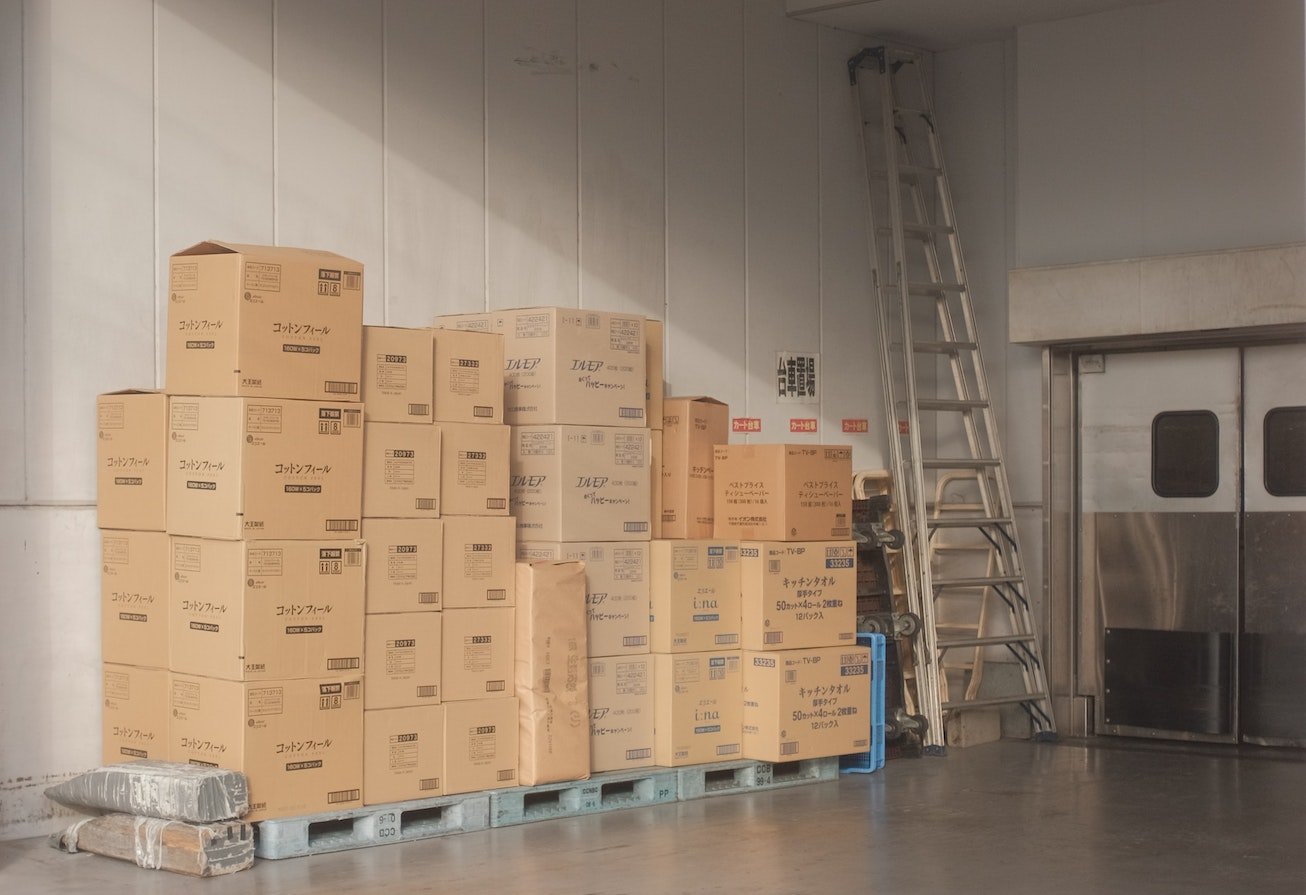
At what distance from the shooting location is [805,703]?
748 cm

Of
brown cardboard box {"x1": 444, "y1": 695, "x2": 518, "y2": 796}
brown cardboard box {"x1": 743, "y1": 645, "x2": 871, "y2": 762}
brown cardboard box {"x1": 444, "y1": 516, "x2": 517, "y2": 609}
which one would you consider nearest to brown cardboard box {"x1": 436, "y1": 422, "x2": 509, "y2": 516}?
brown cardboard box {"x1": 444, "y1": 516, "x2": 517, "y2": 609}

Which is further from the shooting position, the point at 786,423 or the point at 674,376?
the point at 786,423

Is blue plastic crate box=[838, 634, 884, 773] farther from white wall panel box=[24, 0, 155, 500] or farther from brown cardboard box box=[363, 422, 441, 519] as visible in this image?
white wall panel box=[24, 0, 155, 500]

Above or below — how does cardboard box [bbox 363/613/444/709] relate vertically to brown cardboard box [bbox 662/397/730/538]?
below

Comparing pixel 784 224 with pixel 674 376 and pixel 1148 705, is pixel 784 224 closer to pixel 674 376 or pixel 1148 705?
pixel 674 376

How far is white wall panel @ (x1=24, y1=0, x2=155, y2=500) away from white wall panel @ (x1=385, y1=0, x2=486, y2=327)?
121cm

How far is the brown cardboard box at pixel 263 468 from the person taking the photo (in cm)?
574

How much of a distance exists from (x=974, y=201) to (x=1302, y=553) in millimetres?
2961

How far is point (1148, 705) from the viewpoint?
9250 millimetres

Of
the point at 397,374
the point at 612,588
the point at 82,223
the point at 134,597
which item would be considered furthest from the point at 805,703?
the point at 82,223

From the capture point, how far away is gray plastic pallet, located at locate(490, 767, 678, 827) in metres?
6.46

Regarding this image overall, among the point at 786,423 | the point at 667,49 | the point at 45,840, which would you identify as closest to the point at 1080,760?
the point at 786,423

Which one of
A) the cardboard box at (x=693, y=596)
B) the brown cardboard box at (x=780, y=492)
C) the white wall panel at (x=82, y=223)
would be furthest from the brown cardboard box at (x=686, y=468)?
the white wall panel at (x=82, y=223)

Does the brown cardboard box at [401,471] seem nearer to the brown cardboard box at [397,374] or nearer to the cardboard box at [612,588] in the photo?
the brown cardboard box at [397,374]
